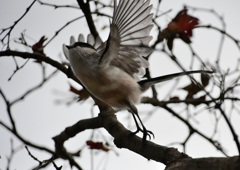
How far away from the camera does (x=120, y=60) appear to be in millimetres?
2982

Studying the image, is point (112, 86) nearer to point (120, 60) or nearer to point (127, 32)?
point (120, 60)

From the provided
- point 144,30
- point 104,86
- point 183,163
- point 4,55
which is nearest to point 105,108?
point 104,86

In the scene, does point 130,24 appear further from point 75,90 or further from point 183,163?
point 183,163

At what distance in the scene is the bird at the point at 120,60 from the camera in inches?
109

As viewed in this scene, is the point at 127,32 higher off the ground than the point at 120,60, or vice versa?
the point at 127,32

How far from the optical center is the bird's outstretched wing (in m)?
2.72

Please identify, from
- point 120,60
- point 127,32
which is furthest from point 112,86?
point 127,32

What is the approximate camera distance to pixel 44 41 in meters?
3.16

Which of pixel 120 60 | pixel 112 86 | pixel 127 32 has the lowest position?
pixel 112 86

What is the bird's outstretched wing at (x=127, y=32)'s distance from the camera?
107 inches

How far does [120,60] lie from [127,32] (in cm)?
26

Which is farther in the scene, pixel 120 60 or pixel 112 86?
pixel 120 60

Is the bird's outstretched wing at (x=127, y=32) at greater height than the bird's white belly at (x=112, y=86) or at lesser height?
greater

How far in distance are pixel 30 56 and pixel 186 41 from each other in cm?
126
